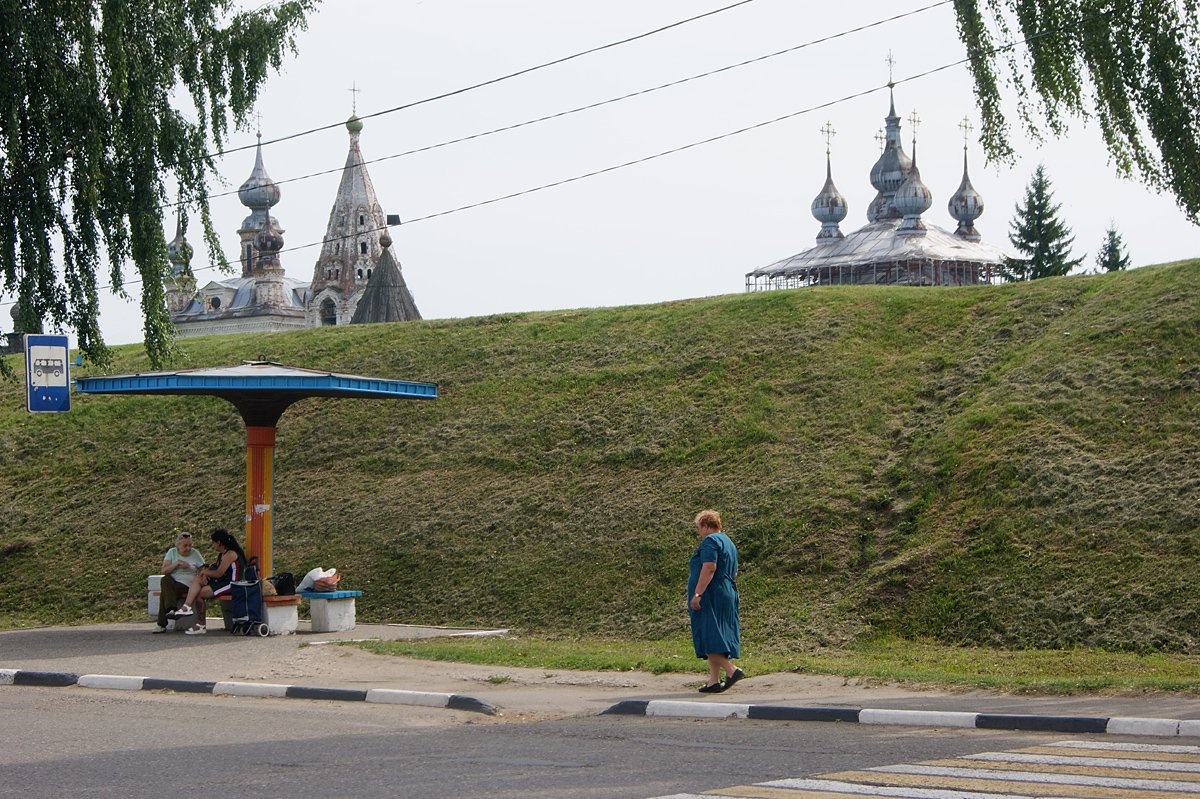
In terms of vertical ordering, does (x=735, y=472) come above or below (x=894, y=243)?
below

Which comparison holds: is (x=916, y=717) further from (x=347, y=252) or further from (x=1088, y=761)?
(x=347, y=252)

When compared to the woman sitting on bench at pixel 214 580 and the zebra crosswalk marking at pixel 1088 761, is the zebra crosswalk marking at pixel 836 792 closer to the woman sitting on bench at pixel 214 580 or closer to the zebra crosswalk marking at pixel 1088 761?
the zebra crosswalk marking at pixel 1088 761

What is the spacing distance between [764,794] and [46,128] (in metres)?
14.3

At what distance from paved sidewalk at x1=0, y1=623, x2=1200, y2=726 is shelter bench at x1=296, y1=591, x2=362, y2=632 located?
24 centimetres

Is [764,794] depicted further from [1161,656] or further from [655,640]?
[655,640]

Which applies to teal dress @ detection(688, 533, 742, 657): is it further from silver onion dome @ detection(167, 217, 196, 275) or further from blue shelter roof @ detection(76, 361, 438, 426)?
silver onion dome @ detection(167, 217, 196, 275)

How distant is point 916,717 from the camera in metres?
10.4

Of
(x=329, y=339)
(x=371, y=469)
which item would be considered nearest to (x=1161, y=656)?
→ (x=371, y=469)

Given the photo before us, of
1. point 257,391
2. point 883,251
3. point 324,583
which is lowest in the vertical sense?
point 324,583

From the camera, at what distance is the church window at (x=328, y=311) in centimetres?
10462

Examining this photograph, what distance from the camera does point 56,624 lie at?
20.8 metres

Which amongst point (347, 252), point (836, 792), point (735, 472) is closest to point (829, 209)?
point (347, 252)

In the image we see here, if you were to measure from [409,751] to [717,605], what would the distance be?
3631 millimetres

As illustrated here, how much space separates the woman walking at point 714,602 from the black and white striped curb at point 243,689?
194 centimetres
